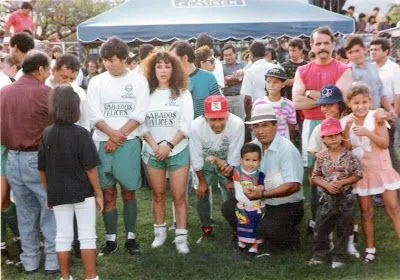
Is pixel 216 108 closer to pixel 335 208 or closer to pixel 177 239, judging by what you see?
pixel 177 239

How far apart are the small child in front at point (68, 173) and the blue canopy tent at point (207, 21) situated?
268 inches

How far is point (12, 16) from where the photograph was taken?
9.44m

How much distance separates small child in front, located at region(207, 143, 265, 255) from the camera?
470cm

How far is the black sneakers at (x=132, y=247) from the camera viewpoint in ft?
15.6

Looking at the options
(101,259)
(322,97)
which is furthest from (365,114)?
(101,259)

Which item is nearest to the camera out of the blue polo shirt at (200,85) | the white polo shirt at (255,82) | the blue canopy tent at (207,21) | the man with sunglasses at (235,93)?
the blue polo shirt at (200,85)

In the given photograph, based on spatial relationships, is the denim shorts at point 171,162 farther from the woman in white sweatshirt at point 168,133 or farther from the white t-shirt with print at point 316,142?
the white t-shirt with print at point 316,142

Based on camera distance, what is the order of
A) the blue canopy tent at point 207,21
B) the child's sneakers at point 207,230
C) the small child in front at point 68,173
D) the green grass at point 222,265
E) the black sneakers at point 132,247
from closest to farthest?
1. the small child in front at point 68,173
2. the green grass at point 222,265
3. the black sneakers at point 132,247
4. the child's sneakers at point 207,230
5. the blue canopy tent at point 207,21

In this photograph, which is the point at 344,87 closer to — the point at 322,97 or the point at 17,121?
the point at 322,97

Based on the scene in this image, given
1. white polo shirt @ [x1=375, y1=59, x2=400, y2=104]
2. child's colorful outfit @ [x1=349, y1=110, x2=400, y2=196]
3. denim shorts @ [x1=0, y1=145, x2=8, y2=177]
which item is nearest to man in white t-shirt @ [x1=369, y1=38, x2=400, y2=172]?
white polo shirt @ [x1=375, y1=59, x2=400, y2=104]

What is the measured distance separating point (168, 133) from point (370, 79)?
1.91 meters

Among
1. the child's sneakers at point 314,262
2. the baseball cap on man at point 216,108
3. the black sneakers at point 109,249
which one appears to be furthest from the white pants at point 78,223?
the child's sneakers at point 314,262

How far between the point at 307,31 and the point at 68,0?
23463mm

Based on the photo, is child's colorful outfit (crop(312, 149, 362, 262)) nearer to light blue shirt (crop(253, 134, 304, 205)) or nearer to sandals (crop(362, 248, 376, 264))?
sandals (crop(362, 248, 376, 264))
